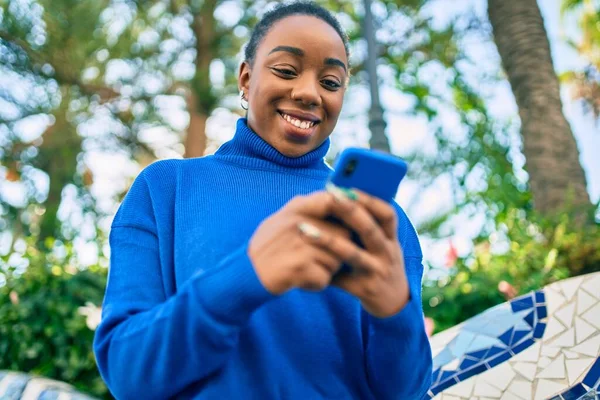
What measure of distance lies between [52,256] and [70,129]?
19.3 ft

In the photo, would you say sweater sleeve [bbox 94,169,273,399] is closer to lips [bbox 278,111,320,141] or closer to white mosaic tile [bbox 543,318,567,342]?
lips [bbox 278,111,320,141]

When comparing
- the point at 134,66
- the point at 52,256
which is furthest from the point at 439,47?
the point at 52,256

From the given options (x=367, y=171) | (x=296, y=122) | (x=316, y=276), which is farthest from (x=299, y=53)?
(x=316, y=276)

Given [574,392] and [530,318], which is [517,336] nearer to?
[530,318]

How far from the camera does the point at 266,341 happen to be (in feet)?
4.00

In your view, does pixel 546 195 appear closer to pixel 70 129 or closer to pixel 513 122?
pixel 513 122

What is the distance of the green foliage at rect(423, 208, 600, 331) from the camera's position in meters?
3.92

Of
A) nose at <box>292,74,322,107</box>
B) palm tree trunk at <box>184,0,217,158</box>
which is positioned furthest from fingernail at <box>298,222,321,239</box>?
palm tree trunk at <box>184,0,217,158</box>

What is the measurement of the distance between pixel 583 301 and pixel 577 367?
0.91 ft

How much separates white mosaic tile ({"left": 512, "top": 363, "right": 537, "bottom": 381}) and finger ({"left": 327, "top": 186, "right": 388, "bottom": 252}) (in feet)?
5.28

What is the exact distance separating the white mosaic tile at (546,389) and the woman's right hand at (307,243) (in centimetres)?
156

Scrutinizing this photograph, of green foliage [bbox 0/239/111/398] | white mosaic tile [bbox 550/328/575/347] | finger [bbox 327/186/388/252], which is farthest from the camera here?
green foliage [bbox 0/239/111/398]

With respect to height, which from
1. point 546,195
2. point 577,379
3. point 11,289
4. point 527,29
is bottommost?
point 11,289

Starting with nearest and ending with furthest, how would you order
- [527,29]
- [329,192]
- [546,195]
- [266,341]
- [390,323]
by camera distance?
[329,192]
[390,323]
[266,341]
[546,195]
[527,29]
